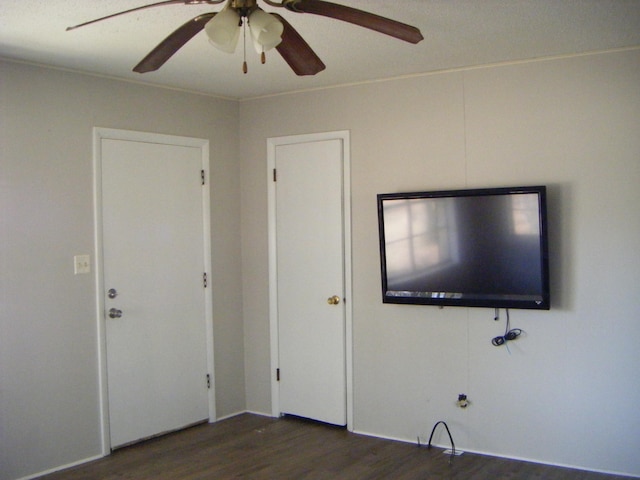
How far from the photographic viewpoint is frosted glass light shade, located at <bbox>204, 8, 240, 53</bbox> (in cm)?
192

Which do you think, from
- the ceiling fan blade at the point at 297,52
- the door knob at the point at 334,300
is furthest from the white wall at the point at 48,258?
the ceiling fan blade at the point at 297,52

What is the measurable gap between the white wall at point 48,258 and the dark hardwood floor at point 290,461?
0.98ft

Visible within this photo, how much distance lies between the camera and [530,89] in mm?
3537

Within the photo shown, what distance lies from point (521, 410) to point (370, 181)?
5.71 feet

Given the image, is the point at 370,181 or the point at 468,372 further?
the point at 370,181

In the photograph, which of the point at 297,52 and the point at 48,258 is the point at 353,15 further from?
the point at 48,258

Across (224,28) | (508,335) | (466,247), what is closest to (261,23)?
(224,28)

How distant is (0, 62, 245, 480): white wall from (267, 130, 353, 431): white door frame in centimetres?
100

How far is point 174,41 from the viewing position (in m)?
2.17

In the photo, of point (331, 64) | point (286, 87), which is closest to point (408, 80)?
point (331, 64)

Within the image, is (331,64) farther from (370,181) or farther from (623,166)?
(623,166)

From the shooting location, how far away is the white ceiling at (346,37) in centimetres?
263

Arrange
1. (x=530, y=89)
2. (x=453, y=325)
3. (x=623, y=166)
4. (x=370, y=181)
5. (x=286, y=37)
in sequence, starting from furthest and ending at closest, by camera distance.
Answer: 1. (x=370, y=181)
2. (x=453, y=325)
3. (x=530, y=89)
4. (x=623, y=166)
5. (x=286, y=37)

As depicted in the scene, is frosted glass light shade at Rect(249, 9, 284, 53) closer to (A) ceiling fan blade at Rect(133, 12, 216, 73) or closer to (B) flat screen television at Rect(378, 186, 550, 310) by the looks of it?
(A) ceiling fan blade at Rect(133, 12, 216, 73)
